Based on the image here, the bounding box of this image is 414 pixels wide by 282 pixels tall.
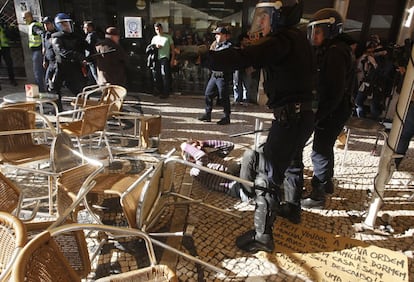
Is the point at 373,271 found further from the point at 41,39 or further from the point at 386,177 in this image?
the point at 41,39

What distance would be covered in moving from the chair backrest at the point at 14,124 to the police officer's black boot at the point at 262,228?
228 cm

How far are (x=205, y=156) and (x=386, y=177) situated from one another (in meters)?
1.76

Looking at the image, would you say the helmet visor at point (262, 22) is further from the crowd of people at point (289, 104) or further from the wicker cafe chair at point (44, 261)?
the wicker cafe chair at point (44, 261)

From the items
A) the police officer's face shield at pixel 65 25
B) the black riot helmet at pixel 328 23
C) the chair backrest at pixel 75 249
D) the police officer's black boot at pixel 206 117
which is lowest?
the police officer's black boot at pixel 206 117

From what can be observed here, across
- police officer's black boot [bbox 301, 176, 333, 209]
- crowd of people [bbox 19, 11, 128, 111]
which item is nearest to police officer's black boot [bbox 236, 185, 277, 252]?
police officer's black boot [bbox 301, 176, 333, 209]

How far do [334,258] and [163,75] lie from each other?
610 cm

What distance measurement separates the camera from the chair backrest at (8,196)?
2.06 metres

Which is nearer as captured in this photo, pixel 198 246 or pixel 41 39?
pixel 198 246

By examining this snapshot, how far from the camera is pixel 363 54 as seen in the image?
6535mm

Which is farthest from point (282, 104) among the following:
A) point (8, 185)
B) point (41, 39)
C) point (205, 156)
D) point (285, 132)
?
point (41, 39)

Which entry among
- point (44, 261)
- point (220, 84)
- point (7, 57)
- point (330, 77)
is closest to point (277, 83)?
point (330, 77)

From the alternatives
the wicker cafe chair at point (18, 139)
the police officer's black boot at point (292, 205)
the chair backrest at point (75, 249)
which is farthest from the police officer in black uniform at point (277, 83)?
the wicker cafe chair at point (18, 139)

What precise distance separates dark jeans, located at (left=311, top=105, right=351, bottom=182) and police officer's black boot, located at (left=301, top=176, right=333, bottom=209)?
0.18ft

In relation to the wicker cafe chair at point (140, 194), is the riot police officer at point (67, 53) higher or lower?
higher
